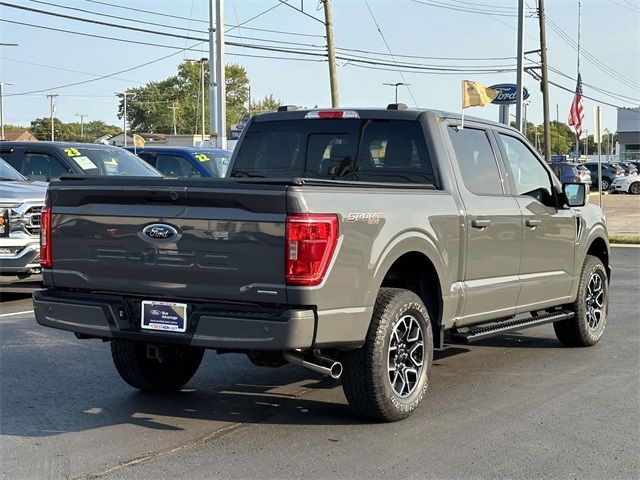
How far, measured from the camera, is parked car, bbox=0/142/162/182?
42.6 ft

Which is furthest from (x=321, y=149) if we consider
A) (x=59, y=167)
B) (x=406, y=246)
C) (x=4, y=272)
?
(x=59, y=167)

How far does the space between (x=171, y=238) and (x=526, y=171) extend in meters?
3.53

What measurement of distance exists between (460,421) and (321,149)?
2344mm

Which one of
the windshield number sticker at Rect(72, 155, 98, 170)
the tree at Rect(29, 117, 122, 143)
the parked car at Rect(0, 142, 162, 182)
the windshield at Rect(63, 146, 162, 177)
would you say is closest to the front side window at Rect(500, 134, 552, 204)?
the windshield at Rect(63, 146, 162, 177)

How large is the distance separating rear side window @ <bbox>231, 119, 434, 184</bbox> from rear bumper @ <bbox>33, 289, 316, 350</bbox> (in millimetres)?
1938

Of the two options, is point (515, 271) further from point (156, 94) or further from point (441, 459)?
point (156, 94)

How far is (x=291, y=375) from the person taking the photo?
6918 mm

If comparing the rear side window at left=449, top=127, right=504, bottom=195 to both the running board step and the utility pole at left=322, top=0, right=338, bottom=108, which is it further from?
the utility pole at left=322, top=0, right=338, bottom=108

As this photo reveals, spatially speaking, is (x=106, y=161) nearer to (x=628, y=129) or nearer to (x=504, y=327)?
(x=504, y=327)

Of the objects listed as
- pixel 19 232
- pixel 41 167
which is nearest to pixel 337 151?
pixel 19 232

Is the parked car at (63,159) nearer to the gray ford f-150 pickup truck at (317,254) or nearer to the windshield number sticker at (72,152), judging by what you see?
the windshield number sticker at (72,152)

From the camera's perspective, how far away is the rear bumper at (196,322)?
4.80m

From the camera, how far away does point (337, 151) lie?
265 inches

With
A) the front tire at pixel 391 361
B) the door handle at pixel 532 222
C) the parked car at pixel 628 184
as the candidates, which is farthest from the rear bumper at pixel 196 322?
the parked car at pixel 628 184
